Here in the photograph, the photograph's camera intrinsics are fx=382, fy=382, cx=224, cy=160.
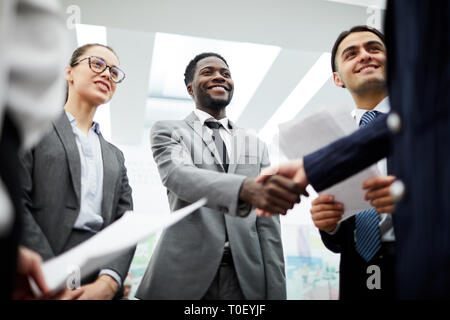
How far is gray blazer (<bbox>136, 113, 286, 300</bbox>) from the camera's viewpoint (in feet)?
4.88

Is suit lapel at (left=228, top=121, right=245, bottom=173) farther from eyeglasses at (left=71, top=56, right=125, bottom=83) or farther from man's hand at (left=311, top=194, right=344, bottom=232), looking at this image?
eyeglasses at (left=71, top=56, right=125, bottom=83)

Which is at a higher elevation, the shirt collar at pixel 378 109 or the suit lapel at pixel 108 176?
the shirt collar at pixel 378 109

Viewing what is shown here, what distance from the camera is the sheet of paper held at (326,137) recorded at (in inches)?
50.6

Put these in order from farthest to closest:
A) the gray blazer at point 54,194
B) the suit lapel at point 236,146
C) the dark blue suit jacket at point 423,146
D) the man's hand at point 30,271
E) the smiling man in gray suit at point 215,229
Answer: the suit lapel at point 236,146 → the smiling man in gray suit at point 215,229 → the gray blazer at point 54,194 → the man's hand at point 30,271 → the dark blue suit jacket at point 423,146

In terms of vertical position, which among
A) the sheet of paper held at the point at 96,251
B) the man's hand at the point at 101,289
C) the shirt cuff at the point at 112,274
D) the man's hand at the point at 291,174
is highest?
the man's hand at the point at 291,174

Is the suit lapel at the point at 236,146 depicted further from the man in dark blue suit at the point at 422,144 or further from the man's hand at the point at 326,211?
the man in dark blue suit at the point at 422,144

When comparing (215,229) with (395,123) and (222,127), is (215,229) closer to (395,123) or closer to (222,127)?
(222,127)

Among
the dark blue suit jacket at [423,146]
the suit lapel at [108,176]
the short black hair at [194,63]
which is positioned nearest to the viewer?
the dark blue suit jacket at [423,146]

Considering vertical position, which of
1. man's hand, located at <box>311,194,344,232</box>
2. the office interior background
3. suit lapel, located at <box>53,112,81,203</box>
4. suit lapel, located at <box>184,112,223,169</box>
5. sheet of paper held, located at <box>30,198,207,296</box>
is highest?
the office interior background

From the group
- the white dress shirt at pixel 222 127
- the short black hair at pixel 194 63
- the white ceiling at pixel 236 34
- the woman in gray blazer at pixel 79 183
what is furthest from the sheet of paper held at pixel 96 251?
the white ceiling at pixel 236 34

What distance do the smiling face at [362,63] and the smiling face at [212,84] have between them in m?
0.64

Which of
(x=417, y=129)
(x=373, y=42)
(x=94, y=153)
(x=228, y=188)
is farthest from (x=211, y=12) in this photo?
(x=417, y=129)

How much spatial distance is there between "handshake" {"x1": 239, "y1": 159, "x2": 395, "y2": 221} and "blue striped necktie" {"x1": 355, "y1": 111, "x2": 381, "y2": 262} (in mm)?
124

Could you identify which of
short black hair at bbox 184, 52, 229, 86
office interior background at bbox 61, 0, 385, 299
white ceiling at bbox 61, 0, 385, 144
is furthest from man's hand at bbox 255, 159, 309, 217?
white ceiling at bbox 61, 0, 385, 144
